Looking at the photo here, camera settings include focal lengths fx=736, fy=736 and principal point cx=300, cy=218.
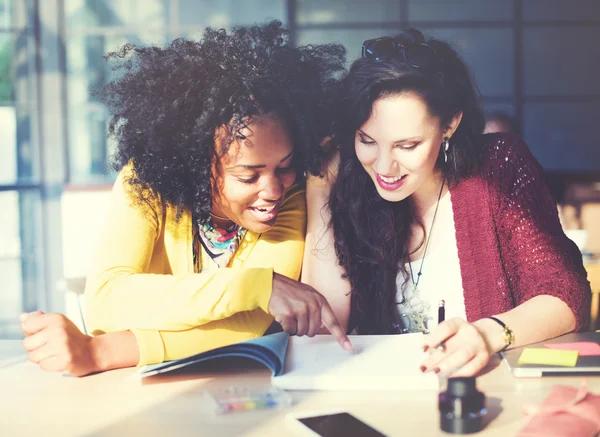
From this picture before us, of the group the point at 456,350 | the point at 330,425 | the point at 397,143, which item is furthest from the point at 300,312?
the point at 397,143

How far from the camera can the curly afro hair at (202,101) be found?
136cm

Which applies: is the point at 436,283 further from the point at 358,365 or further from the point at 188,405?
the point at 188,405

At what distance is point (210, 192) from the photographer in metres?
1.42

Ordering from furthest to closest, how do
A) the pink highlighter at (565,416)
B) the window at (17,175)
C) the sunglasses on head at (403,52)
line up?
1. the window at (17,175)
2. the sunglasses on head at (403,52)
3. the pink highlighter at (565,416)

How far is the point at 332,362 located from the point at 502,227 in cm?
65

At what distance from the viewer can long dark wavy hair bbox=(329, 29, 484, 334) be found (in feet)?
4.91

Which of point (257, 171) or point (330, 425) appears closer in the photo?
point (330, 425)

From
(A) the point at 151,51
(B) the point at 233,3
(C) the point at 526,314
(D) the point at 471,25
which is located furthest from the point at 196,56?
(D) the point at 471,25

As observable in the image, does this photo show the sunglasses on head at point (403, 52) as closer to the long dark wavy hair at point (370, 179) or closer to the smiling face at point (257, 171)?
the long dark wavy hair at point (370, 179)

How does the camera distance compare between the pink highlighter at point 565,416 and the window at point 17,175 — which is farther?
the window at point 17,175

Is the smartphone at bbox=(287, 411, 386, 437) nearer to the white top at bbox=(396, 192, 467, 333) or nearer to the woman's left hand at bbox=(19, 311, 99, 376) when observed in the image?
the woman's left hand at bbox=(19, 311, 99, 376)

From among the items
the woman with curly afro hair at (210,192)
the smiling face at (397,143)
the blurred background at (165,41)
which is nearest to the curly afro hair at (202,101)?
the woman with curly afro hair at (210,192)

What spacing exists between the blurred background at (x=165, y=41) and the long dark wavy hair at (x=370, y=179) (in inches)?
107

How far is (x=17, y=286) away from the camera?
4367 mm
